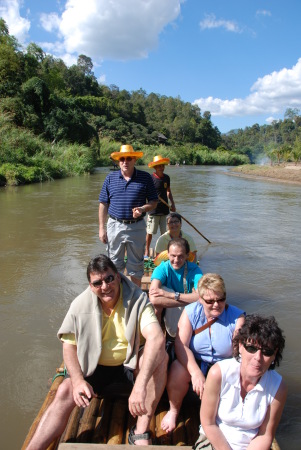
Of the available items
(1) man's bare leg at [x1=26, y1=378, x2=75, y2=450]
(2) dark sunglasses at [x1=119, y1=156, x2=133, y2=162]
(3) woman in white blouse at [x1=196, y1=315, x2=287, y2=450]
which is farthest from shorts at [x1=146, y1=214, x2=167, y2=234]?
(3) woman in white blouse at [x1=196, y1=315, x2=287, y2=450]

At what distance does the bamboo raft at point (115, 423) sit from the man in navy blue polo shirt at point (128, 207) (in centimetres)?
174

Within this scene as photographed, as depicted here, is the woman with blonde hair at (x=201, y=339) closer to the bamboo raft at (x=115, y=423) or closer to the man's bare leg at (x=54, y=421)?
the bamboo raft at (x=115, y=423)

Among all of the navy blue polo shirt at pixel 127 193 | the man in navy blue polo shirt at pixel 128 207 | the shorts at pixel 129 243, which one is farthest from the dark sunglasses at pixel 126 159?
the shorts at pixel 129 243

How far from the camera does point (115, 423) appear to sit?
2422mm

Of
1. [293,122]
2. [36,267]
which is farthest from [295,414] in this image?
[293,122]

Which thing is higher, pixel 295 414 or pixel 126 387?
pixel 126 387

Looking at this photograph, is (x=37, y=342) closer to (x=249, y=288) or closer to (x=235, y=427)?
(x=235, y=427)

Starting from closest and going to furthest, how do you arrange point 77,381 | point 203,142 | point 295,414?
1. point 77,381
2. point 295,414
3. point 203,142

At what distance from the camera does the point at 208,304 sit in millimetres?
2428

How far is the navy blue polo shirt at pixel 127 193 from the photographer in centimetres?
405

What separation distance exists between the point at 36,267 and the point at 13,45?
3526 cm

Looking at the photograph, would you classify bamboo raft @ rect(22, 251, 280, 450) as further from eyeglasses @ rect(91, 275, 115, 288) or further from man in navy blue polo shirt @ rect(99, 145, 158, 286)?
man in navy blue polo shirt @ rect(99, 145, 158, 286)

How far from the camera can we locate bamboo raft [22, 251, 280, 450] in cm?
229

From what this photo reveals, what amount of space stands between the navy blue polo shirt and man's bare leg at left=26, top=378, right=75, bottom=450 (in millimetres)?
2140
